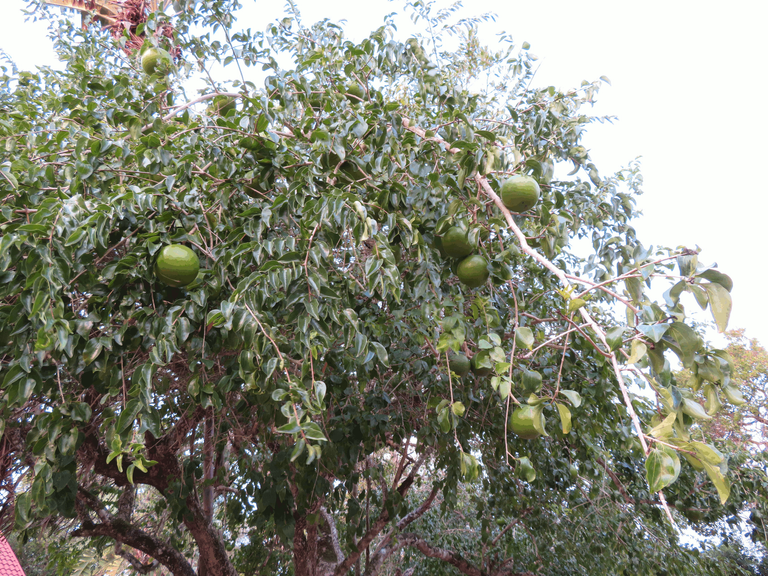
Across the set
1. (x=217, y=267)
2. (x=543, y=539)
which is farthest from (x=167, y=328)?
(x=543, y=539)

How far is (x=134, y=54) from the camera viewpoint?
2652 mm

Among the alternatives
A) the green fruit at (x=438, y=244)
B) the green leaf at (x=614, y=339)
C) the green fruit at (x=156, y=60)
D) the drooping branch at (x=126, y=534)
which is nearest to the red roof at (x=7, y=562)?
the drooping branch at (x=126, y=534)

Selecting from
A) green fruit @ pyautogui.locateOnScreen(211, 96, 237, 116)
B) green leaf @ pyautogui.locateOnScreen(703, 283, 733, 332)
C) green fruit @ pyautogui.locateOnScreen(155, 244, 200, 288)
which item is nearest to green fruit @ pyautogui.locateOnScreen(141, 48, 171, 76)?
green fruit @ pyautogui.locateOnScreen(211, 96, 237, 116)

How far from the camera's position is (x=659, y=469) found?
854 millimetres

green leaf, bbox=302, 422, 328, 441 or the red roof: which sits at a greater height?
green leaf, bbox=302, 422, 328, 441

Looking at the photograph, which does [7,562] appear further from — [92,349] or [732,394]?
[732,394]

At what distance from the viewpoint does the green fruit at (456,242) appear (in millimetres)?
1671

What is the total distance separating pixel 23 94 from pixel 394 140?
6.15ft

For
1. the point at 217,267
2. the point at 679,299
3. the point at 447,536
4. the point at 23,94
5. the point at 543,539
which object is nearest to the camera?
the point at 679,299

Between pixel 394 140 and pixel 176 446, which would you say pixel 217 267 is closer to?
pixel 394 140

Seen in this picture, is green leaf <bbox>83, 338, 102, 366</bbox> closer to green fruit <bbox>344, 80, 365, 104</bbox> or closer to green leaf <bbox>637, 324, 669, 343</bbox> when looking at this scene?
green fruit <bbox>344, 80, 365, 104</bbox>

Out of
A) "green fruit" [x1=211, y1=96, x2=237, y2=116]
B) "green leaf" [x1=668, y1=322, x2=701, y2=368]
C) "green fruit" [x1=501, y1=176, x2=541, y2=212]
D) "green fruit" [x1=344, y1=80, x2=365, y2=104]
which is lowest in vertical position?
"green leaf" [x1=668, y1=322, x2=701, y2=368]

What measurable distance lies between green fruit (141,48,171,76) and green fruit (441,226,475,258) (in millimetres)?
1146

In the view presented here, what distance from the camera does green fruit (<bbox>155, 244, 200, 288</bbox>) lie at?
1.49 meters
